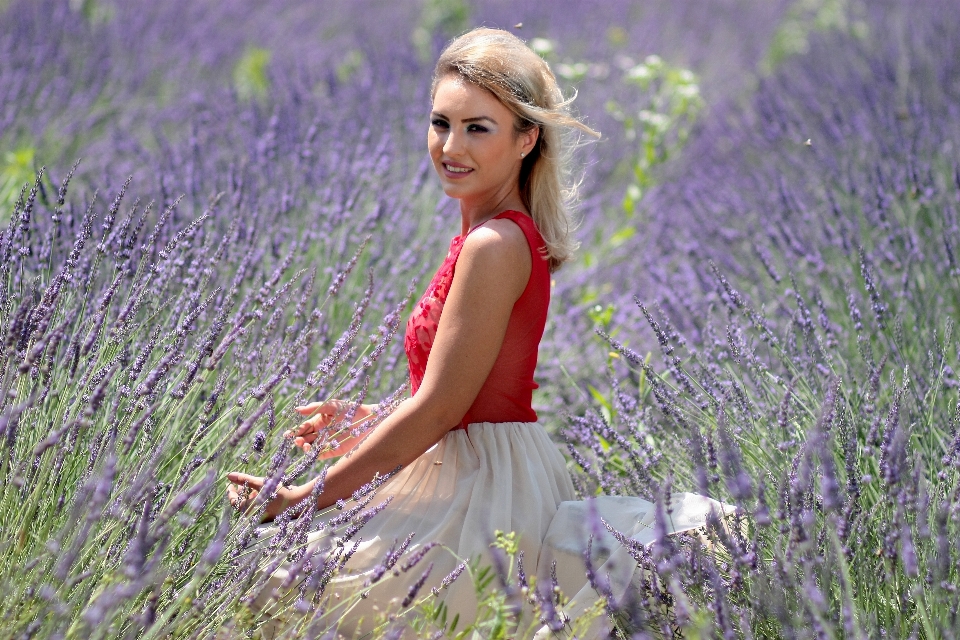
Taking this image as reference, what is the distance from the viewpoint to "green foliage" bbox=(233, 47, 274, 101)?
5.01 meters

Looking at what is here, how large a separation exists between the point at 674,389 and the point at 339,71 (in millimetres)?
4282

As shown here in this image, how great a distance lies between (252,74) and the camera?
548cm

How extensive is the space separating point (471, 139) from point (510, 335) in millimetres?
398

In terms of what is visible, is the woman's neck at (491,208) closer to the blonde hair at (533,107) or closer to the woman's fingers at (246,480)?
the blonde hair at (533,107)

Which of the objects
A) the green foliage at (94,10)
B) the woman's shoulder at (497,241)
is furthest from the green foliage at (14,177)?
the green foliage at (94,10)

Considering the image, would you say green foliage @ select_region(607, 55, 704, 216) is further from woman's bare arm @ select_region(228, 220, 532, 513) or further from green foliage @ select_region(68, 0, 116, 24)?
green foliage @ select_region(68, 0, 116, 24)

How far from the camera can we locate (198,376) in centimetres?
180

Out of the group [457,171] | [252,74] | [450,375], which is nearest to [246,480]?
[450,375]

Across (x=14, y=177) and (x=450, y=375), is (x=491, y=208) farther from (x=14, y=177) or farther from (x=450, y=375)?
(x=14, y=177)

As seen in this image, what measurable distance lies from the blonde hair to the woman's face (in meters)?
0.02

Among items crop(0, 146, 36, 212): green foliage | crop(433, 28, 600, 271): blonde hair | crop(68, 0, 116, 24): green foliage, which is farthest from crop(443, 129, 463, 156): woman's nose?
crop(68, 0, 116, 24): green foliage

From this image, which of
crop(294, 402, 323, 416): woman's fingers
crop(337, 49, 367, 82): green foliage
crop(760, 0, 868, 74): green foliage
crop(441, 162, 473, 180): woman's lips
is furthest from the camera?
crop(760, 0, 868, 74): green foliage

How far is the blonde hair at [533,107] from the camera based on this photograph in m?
1.84

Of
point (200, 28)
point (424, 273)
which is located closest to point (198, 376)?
point (424, 273)
